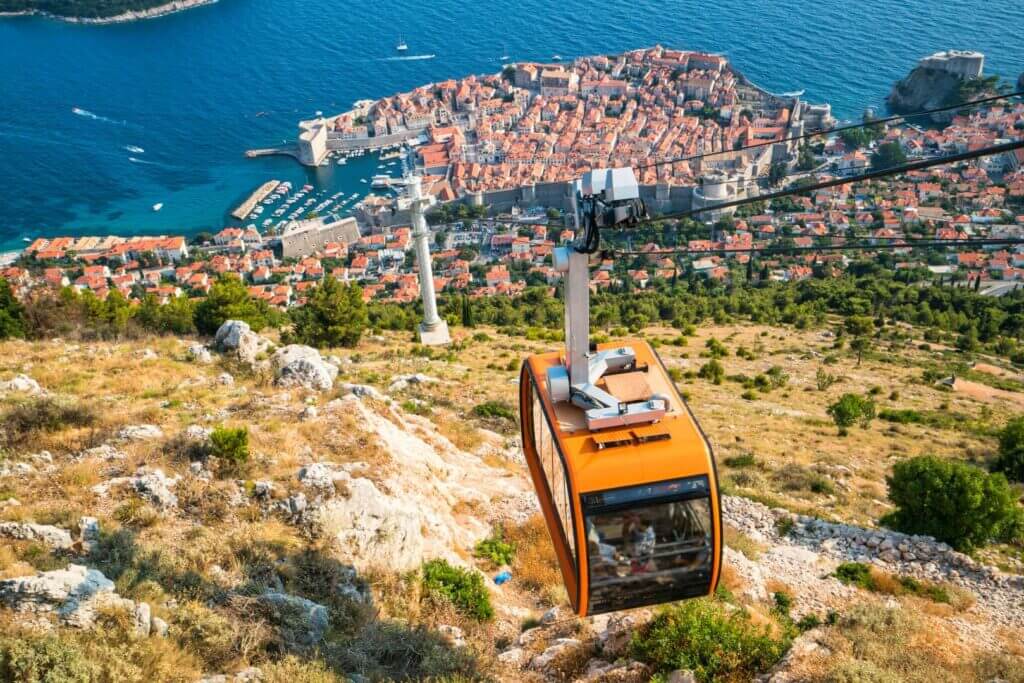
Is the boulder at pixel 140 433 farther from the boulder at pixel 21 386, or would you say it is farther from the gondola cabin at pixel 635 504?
the gondola cabin at pixel 635 504

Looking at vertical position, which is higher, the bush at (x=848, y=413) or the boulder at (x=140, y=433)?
the boulder at (x=140, y=433)

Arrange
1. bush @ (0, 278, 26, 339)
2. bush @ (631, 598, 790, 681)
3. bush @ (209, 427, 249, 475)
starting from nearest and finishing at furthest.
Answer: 1. bush @ (631, 598, 790, 681)
2. bush @ (209, 427, 249, 475)
3. bush @ (0, 278, 26, 339)

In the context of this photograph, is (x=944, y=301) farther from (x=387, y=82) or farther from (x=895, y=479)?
(x=387, y=82)

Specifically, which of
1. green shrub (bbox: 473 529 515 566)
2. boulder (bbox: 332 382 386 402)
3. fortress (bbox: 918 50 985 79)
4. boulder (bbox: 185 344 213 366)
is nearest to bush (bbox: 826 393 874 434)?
green shrub (bbox: 473 529 515 566)

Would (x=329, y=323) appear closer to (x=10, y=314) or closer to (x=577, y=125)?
(x=10, y=314)

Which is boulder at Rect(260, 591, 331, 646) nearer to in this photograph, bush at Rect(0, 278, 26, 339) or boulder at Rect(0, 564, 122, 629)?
boulder at Rect(0, 564, 122, 629)

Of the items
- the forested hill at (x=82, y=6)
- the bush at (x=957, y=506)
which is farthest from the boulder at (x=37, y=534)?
the forested hill at (x=82, y=6)

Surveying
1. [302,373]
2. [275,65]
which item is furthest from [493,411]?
[275,65]
